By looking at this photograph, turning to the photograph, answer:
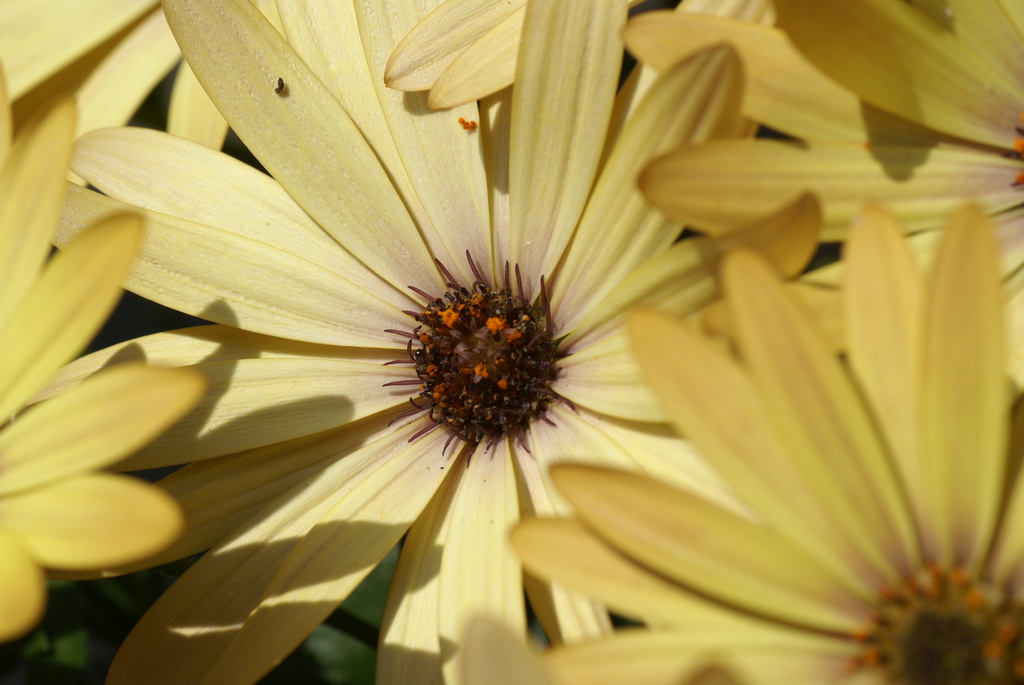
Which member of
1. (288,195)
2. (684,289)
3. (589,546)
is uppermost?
(288,195)

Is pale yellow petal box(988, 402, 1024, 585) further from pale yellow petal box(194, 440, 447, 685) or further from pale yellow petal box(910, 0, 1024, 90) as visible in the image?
pale yellow petal box(194, 440, 447, 685)

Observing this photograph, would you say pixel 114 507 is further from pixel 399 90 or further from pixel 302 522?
pixel 399 90

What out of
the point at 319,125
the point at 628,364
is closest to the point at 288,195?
the point at 319,125

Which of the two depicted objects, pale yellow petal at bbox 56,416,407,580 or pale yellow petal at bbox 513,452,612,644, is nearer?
pale yellow petal at bbox 513,452,612,644

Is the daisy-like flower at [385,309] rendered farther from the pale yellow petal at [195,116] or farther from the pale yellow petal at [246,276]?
the pale yellow petal at [195,116]

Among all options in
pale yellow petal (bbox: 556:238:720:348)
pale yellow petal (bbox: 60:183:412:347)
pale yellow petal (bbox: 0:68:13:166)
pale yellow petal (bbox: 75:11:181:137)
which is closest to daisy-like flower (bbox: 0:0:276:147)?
pale yellow petal (bbox: 75:11:181:137)

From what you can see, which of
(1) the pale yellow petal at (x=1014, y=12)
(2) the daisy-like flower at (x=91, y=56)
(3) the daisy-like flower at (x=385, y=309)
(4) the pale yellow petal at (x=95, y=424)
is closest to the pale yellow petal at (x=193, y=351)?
(3) the daisy-like flower at (x=385, y=309)
